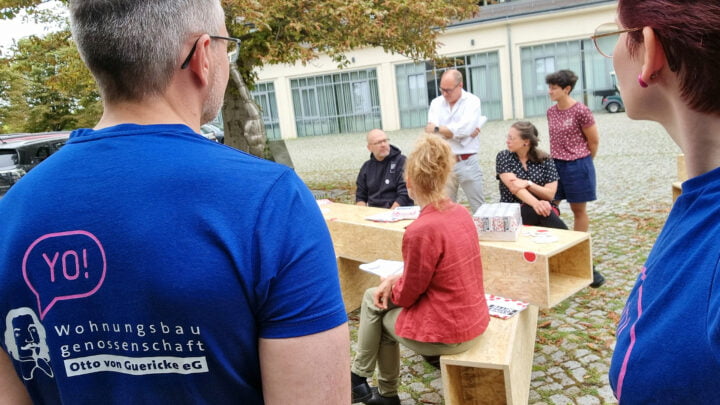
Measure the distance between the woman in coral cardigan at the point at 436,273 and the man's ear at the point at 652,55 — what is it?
6.53ft

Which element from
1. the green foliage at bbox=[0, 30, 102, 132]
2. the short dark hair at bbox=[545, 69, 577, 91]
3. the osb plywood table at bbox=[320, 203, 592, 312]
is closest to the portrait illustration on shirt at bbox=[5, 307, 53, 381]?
the osb plywood table at bbox=[320, 203, 592, 312]

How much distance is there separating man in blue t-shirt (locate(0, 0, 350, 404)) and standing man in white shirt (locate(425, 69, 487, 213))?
542cm

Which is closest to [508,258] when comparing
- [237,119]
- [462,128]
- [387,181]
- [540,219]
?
[540,219]

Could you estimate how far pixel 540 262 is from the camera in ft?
11.5

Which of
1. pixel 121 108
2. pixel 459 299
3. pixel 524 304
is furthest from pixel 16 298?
pixel 524 304

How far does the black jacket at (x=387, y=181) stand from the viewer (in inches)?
233

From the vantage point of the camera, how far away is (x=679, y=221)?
0.94 m

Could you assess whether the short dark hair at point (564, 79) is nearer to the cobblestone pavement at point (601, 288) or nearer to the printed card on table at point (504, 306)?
the cobblestone pavement at point (601, 288)

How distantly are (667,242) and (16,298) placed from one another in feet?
3.93

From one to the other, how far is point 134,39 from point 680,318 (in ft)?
3.37

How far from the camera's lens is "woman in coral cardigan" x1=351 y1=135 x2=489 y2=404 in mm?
2865

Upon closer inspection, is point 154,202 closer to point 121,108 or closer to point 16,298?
point 121,108

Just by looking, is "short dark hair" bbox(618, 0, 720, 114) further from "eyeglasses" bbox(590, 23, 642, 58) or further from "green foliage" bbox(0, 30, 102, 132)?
"green foliage" bbox(0, 30, 102, 132)

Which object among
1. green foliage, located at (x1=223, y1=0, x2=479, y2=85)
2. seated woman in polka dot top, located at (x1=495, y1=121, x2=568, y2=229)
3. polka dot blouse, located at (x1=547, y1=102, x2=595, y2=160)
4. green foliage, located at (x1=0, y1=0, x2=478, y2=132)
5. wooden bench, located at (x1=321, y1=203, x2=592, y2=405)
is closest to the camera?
Answer: wooden bench, located at (x1=321, y1=203, x2=592, y2=405)
